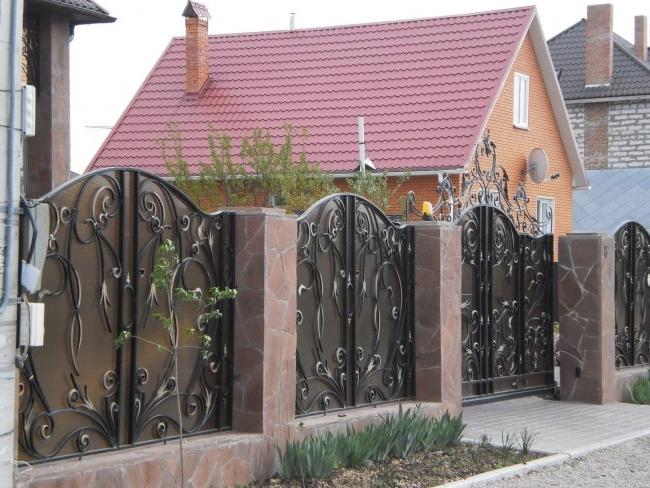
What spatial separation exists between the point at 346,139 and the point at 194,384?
1990 centimetres

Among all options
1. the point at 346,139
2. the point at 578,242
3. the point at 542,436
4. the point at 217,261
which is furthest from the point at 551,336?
the point at 346,139

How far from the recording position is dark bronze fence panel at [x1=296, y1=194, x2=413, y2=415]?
9.82 meters

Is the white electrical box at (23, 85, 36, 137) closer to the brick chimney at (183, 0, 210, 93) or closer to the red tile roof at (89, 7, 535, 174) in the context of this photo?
the red tile roof at (89, 7, 535, 174)

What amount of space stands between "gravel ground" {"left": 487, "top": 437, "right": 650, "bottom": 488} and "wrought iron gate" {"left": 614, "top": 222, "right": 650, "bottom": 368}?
4524 millimetres

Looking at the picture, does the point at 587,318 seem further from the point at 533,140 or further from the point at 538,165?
the point at 533,140

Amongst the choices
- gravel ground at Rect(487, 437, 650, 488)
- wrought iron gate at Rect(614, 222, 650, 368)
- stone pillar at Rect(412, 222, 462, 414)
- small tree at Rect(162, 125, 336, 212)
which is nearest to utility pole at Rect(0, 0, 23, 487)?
gravel ground at Rect(487, 437, 650, 488)

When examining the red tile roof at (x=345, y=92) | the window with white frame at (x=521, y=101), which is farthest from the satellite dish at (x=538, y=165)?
the red tile roof at (x=345, y=92)

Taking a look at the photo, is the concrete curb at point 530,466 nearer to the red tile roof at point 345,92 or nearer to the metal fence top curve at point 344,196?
the metal fence top curve at point 344,196

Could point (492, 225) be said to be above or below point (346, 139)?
below

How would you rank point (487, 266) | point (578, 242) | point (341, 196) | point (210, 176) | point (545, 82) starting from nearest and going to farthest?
point (341, 196), point (487, 266), point (578, 242), point (210, 176), point (545, 82)

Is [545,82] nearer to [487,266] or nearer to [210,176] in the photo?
[210,176]

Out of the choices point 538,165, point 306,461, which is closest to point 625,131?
point 538,165

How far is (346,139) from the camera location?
28.1 m

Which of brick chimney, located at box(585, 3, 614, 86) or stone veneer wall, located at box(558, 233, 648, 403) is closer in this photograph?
stone veneer wall, located at box(558, 233, 648, 403)
